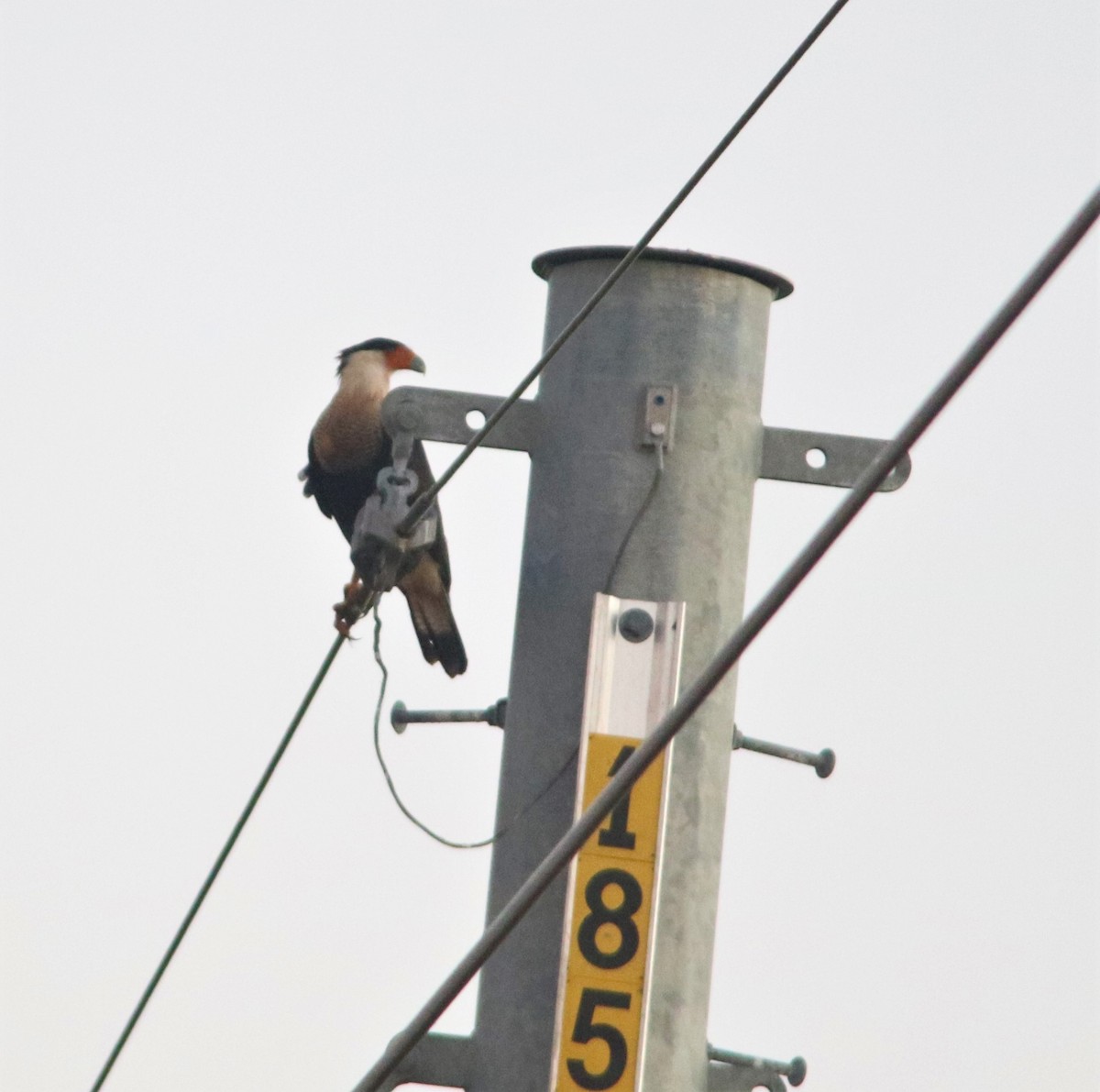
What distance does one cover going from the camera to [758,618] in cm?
210

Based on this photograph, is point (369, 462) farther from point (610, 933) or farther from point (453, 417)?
point (610, 933)

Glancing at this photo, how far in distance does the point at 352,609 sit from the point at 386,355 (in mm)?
1816

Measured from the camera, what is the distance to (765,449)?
131 inches

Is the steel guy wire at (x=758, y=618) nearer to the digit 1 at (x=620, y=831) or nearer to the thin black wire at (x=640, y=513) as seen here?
the digit 1 at (x=620, y=831)

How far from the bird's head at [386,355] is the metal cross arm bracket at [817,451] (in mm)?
2465

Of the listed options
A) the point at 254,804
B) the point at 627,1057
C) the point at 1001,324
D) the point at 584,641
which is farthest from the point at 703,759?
the point at 1001,324

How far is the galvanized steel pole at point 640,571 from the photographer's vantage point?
3.12m

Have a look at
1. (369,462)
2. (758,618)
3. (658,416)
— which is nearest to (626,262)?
(658,416)

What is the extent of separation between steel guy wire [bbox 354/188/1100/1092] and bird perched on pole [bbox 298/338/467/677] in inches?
126

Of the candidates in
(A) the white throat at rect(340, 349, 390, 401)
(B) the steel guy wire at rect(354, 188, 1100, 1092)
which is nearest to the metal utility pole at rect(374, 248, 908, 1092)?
(B) the steel guy wire at rect(354, 188, 1100, 1092)

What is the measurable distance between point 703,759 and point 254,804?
712mm

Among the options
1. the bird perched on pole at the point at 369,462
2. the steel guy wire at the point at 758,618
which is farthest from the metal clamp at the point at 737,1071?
the bird perched on pole at the point at 369,462

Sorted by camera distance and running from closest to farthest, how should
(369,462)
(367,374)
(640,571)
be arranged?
(640,571) < (369,462) < (367,374)

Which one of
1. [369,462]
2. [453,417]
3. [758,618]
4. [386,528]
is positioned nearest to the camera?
[758,618]
